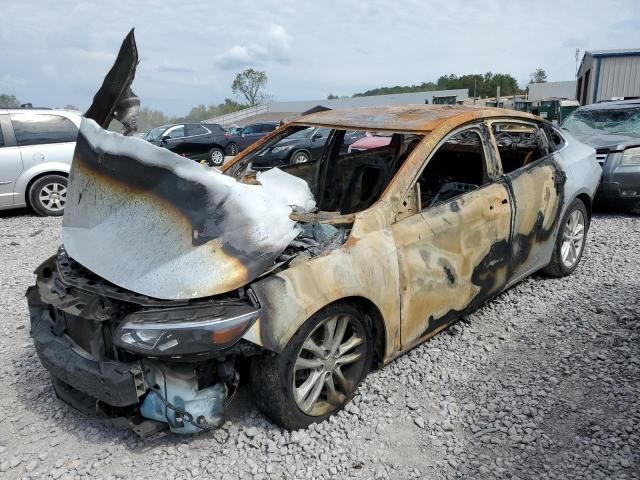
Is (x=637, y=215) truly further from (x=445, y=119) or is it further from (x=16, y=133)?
(x=16, y=133)

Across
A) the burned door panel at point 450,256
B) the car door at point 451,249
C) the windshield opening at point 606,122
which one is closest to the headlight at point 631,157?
the windshield opening at point 606,122

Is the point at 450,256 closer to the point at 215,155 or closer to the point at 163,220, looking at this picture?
the point at 163,220

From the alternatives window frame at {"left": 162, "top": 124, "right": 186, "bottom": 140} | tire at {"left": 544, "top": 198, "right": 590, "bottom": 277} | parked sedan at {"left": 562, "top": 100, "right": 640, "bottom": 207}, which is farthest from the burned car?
window frame at {"left": 162, "top": 124, "right": 186, "bottom": 140}

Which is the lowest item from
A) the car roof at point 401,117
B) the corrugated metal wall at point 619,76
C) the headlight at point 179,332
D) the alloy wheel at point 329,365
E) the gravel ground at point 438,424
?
the gravel ground at point 438,424

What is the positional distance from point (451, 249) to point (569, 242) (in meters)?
2.11

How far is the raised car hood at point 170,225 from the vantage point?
2455 millimetres

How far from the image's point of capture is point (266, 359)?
8.26 feet

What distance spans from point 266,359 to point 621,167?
20.8ft

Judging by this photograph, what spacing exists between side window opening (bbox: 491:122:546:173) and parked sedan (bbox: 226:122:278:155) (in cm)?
1459

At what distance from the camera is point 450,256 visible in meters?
3.19

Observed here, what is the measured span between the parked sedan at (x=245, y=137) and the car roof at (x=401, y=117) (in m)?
15.1

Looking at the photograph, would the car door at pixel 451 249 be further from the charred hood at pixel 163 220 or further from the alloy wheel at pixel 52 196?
the alloy wheel at pixel 52 196

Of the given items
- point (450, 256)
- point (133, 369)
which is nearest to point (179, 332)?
point (133, 369)

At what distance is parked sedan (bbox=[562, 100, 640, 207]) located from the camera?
265 inches
